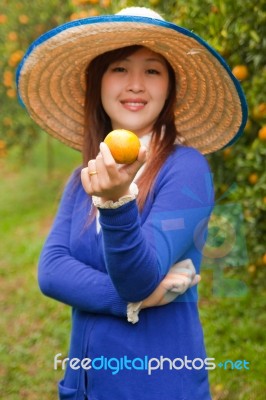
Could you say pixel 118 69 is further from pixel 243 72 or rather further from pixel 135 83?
pixel 243 72

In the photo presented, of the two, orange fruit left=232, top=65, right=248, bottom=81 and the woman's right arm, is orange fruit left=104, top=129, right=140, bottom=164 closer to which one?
the woman's right arm

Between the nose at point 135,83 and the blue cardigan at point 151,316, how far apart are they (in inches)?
6.6

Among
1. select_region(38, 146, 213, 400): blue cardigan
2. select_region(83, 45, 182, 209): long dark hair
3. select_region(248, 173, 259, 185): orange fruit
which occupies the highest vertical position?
select_region(83, 45, 182, 209): long dark hair

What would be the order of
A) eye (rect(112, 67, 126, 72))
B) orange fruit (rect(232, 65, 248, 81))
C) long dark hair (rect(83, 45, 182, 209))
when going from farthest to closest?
orange fruit (rect(232, 65, 248, 81)) → eye (rect(112, 67, 126, 72)) → long dark hair (rect(83, 45, 182, 209))

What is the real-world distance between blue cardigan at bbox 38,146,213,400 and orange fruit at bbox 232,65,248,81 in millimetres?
1092

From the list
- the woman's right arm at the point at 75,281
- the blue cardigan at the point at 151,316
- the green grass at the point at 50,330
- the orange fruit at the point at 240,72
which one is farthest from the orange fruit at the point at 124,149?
the orange fruit at the point at 240,72

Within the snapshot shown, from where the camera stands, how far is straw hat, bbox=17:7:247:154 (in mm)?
1485

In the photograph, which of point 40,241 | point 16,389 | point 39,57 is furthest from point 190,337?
point 40,241

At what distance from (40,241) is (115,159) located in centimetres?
452

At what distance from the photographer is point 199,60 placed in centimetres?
159

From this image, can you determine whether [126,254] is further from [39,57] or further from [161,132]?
[39,57]

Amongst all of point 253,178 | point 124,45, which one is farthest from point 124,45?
point 253,178

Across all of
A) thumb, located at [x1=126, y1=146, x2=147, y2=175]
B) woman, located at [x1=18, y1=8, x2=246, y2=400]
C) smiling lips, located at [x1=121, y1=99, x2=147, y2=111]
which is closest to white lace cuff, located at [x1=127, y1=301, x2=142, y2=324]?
woman, located at [x1=18, y1=8, x2=246, y2=400]

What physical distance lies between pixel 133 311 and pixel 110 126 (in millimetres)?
556
